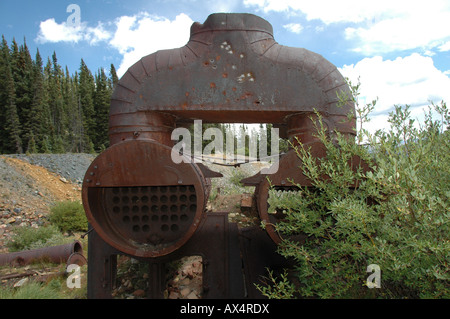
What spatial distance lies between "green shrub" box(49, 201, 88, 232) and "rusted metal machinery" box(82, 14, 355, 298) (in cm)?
600

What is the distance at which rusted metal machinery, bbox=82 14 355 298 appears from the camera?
3.35 metres

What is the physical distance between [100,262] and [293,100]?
10.1 feet

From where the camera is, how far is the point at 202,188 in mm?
3062

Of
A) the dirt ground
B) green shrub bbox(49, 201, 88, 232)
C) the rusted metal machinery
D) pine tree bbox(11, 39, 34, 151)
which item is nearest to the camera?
the rusted metal machinery

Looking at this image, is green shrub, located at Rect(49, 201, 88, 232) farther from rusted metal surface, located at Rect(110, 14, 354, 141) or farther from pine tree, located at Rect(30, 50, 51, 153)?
pine tree, located at Rect(30, 50, 51, 153)

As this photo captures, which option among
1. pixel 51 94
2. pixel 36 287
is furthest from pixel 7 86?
pixel 36 287

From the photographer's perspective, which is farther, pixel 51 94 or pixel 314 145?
pixel 51 94

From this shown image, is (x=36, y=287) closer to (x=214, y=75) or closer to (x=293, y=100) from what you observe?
(x=214, y=75)

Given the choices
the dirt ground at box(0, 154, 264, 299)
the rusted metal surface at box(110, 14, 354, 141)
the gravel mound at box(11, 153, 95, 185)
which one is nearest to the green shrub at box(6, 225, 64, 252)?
the dirt ground at box(0, 154, 264, 299)

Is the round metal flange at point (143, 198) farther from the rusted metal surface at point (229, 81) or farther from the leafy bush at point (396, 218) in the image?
the leafy bush at point (396, 218)

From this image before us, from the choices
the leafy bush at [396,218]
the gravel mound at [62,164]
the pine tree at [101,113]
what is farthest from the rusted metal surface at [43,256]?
the pine tree at [101,113]

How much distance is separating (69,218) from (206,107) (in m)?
7.33
